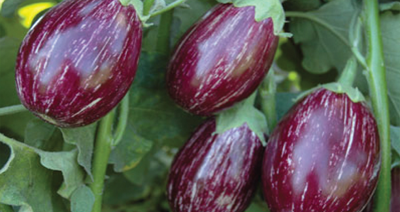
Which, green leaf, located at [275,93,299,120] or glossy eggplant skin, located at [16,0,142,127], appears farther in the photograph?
green leaf, located at [275,93,299,120]

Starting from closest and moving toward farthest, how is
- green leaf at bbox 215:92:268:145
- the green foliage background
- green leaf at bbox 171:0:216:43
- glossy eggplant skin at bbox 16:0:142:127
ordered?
glossy eggplant skin at bbox 16:0:142:127 → the green foliage background → green leaf at bbox 215:92:268:145 → green leaf at bbox 171:0:216:43

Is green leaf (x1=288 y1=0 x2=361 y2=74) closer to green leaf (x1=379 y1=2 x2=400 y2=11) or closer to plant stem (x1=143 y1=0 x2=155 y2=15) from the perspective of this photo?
green leaf (x1=379 y1=2 x2=400 y2=11)

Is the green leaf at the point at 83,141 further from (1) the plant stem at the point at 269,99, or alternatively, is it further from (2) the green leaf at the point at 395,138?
(2) the green leaf at the point at 395,138

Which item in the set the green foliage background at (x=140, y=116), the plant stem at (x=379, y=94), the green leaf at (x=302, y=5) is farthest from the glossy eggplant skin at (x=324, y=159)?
the green leaf at (x=302, y=5)

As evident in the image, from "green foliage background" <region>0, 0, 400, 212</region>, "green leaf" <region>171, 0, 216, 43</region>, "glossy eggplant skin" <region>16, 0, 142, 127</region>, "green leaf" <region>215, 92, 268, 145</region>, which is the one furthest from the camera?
"green leaf" <region>171, 0, 216, 43</region>

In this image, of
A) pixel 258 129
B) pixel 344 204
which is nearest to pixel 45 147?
pixel 258 129

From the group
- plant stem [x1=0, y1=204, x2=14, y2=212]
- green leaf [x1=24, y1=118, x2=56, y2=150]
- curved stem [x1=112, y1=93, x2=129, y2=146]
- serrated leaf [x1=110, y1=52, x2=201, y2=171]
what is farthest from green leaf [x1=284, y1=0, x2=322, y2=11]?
plant stem [x1=0, y1=204, x2=14, y2=212]

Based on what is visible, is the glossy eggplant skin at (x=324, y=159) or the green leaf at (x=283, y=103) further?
the green leaf at (x=283, y=103)
